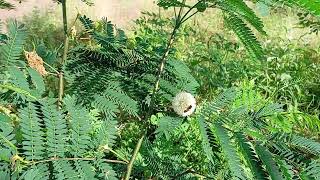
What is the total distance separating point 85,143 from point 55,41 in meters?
3.98

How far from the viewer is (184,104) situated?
50.2 inches

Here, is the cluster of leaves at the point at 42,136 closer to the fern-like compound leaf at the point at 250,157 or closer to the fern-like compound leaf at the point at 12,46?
the fern-like compound leaf at the point at 12,46

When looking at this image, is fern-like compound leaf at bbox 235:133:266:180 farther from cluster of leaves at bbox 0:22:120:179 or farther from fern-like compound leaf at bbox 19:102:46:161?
fern-like compound leaf at bbox 19:102:46:161

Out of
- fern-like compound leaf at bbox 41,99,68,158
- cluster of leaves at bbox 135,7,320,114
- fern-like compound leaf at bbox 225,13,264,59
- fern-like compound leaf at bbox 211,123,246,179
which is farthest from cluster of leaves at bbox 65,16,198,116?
cluster of leaves at bbox 135,7,320,114

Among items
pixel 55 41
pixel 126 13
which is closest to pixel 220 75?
pixel 55 41

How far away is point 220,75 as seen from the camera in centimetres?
421

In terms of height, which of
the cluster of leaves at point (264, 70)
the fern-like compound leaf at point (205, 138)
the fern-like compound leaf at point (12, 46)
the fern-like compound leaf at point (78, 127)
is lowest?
the cluster of leaves at point (264, 70)

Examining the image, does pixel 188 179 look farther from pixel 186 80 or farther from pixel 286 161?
pixel 286 161

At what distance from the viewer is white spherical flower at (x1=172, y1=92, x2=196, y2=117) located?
1244 millimetres

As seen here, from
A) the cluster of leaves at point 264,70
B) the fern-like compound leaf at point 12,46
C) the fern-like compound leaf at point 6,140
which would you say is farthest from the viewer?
the cluster of leaves at point 264,70

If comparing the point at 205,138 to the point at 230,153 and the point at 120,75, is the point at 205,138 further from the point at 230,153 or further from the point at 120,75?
the point at 120,75

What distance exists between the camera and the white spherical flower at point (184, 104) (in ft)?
4.08

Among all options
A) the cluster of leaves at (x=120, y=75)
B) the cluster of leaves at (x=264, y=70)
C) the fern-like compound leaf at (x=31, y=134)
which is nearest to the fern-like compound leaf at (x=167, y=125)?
the cluster of leaves at (x=120, y=75)

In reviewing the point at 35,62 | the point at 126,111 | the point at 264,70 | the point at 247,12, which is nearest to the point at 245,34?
the point at 247,12
